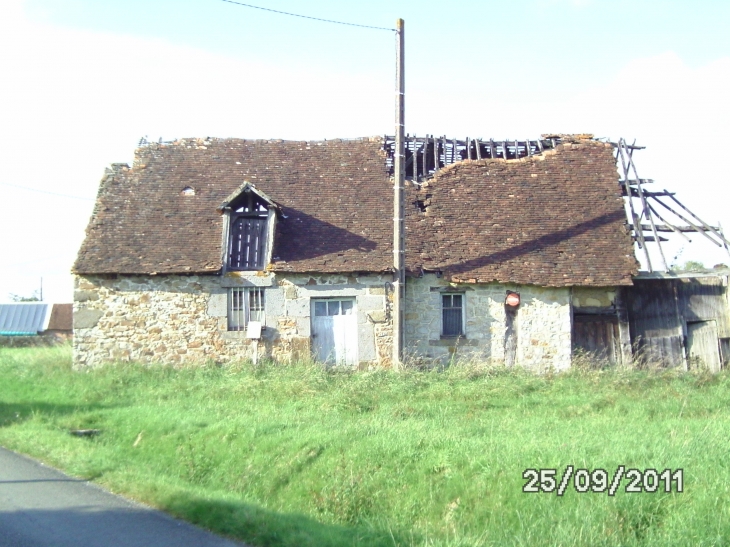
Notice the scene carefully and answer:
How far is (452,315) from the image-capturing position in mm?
18625

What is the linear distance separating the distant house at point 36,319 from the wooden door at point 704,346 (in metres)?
33.2

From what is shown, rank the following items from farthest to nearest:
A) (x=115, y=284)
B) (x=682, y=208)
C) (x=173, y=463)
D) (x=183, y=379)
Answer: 1. (x=682, y=208)
2. (x=115, y=284)
3. (x=183, y=379)
4. (x=173, y=463)

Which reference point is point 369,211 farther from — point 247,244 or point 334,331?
point 334,331

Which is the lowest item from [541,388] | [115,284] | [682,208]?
[541,388]

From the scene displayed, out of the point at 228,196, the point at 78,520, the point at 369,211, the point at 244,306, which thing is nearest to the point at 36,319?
the point at 228,196

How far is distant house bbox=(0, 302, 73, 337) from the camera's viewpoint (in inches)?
1642

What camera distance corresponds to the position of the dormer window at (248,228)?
18.4m

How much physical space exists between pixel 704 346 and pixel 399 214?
832 centimetres

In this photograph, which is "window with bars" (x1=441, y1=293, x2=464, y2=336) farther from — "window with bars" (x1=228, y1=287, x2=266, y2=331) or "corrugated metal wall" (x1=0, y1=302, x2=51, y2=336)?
"corrugated metal wall" (x1=0, y1=302, x2=51, y2=336)

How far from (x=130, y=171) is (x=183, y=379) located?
702 centimetres

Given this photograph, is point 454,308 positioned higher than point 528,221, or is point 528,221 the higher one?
point 528,221

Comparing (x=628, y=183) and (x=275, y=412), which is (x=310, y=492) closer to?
(x=275, y=412)

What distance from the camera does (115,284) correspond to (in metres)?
18.1

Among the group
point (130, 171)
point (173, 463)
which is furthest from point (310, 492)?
point (130, 171)
